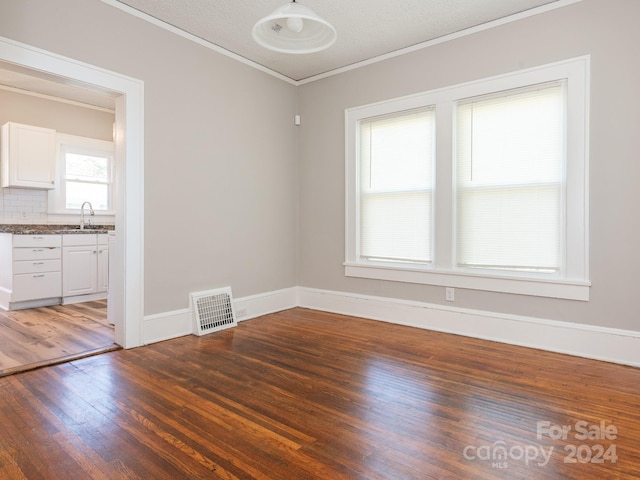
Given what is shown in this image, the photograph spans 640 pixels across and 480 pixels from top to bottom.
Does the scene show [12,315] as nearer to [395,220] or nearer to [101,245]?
[101,245]

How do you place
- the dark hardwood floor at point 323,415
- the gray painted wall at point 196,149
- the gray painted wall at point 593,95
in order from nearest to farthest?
the dark hardwood floor at point 323,415, the gray painted wall at point 593,95, the gray painted wall at point 196,149

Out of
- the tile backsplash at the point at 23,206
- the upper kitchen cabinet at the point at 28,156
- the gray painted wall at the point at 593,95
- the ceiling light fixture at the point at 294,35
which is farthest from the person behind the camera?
the tile backsplash at the point at 23,206

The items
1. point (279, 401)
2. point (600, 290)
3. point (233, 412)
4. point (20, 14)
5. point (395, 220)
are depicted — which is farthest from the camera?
point (395, 220)

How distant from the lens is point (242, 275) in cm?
429

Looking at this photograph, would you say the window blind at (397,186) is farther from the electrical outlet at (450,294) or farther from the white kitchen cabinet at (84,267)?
the white kitchen cabinet at (84,267)

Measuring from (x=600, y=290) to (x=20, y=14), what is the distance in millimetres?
4679

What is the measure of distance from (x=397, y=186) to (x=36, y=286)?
4.53 meters

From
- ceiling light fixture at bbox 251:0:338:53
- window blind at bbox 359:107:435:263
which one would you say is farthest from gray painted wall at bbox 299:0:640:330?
ceiling light fixture at bbox 251:0:338:53

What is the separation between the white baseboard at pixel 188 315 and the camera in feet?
11.3

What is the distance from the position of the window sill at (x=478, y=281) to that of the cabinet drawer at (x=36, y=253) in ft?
12.2

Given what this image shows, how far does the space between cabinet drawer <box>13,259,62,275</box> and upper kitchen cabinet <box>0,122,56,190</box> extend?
115 cm

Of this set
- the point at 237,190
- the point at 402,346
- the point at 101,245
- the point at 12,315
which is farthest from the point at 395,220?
the point at 12,315

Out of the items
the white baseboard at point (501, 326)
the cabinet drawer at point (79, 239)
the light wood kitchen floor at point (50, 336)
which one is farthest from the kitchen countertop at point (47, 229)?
the white baseboard at point (501, 326)

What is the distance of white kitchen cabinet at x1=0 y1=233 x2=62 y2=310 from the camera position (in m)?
4.64
